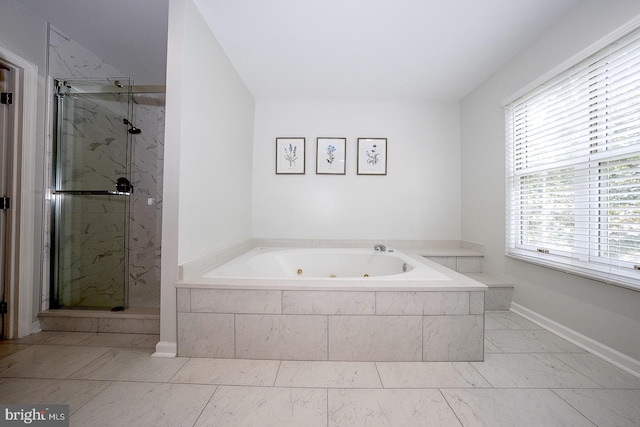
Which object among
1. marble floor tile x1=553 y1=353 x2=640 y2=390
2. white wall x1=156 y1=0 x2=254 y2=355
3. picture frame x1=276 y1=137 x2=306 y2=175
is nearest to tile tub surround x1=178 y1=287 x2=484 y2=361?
white wall x1=156 y1=0 x2=254 y2=355

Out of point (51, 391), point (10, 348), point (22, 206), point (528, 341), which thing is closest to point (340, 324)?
point (528, 341)

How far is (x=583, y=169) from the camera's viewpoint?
1.62 metres

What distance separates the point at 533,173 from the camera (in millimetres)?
1977

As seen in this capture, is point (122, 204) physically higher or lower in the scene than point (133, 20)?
lower

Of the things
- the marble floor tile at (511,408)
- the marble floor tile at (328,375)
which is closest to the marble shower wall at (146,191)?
the marble floor tile at (328,375)

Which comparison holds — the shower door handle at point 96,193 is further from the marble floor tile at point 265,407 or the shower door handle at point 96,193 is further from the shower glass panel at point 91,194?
the marble floor tile at point 265,407

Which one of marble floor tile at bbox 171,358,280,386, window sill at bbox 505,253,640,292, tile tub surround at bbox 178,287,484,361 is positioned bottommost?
marble floor tile at bbox 171,358,280,386

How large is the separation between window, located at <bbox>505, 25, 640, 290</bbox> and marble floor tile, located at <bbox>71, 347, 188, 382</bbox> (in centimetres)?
264

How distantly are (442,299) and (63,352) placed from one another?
2.40 m

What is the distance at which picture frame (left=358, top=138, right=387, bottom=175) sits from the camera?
9.59 ft

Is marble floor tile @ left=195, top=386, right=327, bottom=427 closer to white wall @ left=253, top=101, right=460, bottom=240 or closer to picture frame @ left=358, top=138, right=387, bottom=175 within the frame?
white wall @ left=253, top=101, right=460, bottom=240

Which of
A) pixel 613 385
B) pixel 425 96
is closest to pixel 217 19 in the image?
pixel 425 96

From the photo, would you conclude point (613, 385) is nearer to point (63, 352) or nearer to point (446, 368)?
point (446, 368)

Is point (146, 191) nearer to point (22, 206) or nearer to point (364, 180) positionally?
point (22, 206)
